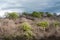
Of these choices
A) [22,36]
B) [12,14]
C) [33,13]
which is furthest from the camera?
[33,13]

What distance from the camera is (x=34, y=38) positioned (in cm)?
3136

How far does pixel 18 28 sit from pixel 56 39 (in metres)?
9.25

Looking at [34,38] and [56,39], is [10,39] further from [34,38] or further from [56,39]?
[56,39]

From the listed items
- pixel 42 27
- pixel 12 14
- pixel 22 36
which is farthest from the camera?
pixel 12 14

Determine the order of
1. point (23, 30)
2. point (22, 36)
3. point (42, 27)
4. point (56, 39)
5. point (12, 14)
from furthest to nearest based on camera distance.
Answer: point (12, 14), point (42, 27), point (23, 30), point (22, 36), point (56, 39)

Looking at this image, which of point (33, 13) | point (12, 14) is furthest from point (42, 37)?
point (33, 13)

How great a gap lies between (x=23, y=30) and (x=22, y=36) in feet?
12.6

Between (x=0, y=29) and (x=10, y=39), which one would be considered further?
(x=0, y=29)

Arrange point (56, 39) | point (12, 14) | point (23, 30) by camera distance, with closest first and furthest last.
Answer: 1. point (56, 39)
2. point (23, 30)
3. point (12, 14)

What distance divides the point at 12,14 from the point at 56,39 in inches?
1130

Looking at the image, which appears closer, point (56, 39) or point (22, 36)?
point (56, 39)

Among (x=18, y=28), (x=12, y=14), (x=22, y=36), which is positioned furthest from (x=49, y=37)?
(x=12, y=14)

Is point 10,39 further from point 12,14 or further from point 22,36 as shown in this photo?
point 12,14

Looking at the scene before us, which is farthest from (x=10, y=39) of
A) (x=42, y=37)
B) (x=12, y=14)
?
(x=12, y=14)
